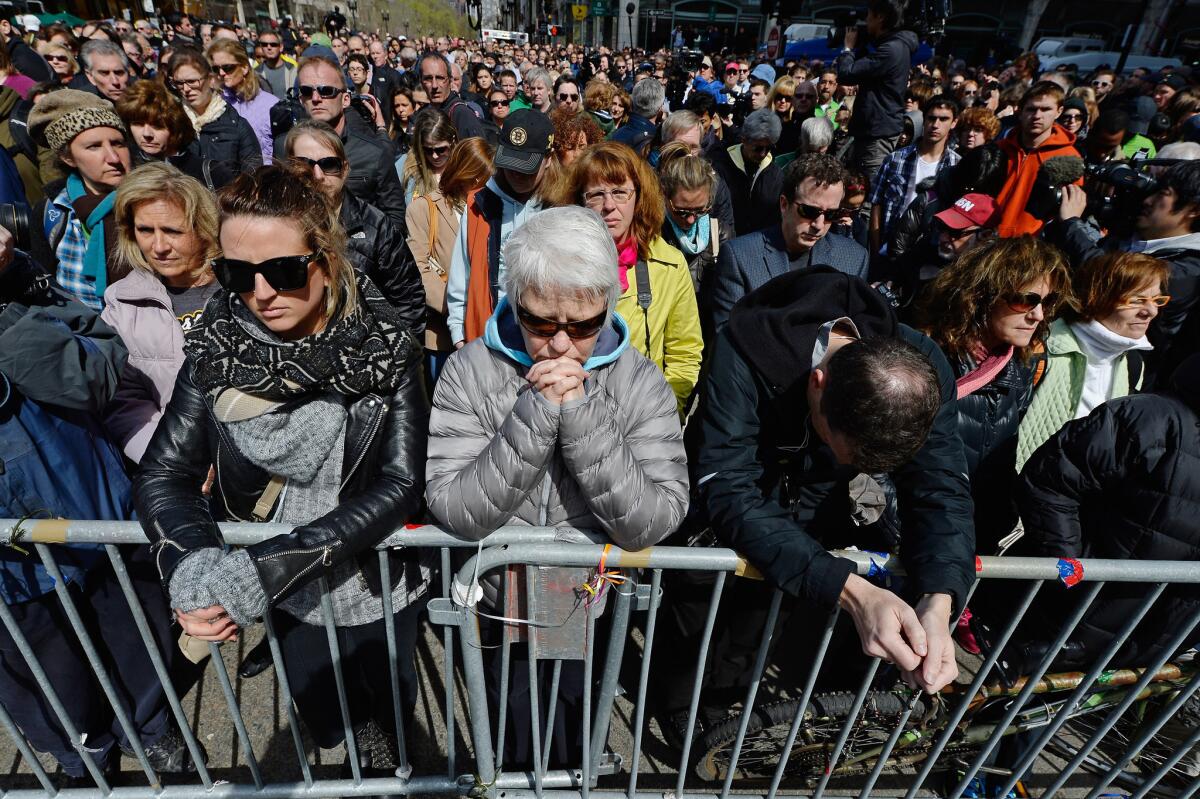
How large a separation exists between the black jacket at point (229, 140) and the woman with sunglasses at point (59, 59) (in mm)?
3648

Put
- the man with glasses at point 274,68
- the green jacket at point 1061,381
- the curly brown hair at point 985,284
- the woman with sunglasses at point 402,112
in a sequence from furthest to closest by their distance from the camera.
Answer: the man with glasses at point 274,68, the woman with sunglasses at point 402,112, the green jacket at point 1061,381, the curly brown hair at point 985,284

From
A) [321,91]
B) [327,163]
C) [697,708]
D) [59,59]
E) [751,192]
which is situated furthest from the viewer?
[59,59]

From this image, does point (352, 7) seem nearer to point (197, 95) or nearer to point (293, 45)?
point (293, 45)

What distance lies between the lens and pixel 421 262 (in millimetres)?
4066

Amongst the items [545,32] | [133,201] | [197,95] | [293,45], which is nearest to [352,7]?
[545,32]

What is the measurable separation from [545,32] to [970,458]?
2310 inches

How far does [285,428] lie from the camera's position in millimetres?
1860

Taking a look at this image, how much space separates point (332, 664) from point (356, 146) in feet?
12.8

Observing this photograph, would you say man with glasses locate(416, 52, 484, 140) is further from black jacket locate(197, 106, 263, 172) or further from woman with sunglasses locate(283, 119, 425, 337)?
woman with sunglasses locate(283, 119, 425, 337)

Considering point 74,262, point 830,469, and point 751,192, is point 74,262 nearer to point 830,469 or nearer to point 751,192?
point 830,469

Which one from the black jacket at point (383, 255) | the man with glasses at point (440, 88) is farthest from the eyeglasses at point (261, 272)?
the man with glasses at point (440, 88)

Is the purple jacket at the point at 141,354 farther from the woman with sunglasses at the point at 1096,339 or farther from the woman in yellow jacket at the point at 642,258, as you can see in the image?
the woman with sunglasses at the point at 1096,339

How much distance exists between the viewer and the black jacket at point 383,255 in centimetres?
330

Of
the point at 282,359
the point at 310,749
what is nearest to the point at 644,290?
the point at 282,359
